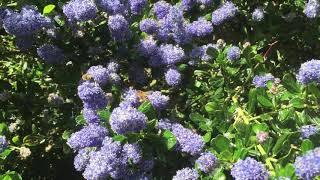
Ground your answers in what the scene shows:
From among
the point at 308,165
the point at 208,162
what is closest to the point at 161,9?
the point at 208,162

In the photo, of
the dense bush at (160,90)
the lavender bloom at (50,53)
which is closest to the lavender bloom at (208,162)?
the dense bush at (160,90)

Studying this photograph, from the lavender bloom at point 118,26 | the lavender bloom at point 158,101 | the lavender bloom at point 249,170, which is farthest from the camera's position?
the lavender bloom at point 118,26

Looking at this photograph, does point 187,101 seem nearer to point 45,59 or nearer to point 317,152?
point 45,59

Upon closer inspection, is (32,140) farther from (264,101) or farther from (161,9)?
(264,101)

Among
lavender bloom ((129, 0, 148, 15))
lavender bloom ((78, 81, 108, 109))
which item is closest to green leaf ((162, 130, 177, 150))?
lavender bloom ((78, 81, 108, 109))

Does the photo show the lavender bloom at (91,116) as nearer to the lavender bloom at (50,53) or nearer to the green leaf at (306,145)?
the lavender bloom at (50,53)

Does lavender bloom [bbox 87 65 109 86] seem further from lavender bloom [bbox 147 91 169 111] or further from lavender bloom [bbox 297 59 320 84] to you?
lavender bloom [bbox 297 59 320 84]

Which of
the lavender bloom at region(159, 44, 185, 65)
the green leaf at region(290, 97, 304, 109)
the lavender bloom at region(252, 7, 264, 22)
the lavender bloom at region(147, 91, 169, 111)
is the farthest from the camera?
the lavender bloom at region(252, 7, 264, 22)
